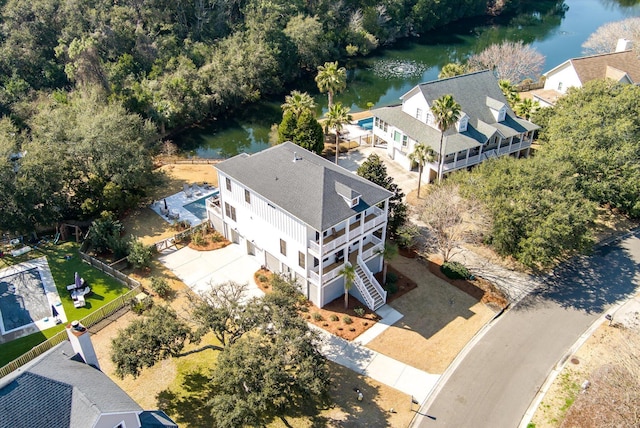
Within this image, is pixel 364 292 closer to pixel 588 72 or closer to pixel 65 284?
pixel 65 284

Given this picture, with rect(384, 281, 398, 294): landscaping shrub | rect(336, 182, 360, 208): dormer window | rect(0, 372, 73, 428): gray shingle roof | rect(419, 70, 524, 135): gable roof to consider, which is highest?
rect(419, 70, 524, 135): gable roof

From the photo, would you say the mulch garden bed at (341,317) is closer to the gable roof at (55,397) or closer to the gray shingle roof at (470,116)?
the gable roof at (55,397)

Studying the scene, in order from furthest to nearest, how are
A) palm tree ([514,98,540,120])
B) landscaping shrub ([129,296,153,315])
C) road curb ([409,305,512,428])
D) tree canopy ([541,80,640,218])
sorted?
palm tree ([514,98,540,120])
tree canopy ([541,80,640,218])
landscaping shrub ([129,296,153,315])
road curb ([409,305,512,428])

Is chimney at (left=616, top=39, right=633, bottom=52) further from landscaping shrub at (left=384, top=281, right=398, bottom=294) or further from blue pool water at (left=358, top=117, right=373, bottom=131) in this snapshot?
landscaping shrub at (left=384, top=281, right=398, bottom=294)

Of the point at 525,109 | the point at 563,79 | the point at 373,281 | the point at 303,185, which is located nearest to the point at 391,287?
the point at 373,281

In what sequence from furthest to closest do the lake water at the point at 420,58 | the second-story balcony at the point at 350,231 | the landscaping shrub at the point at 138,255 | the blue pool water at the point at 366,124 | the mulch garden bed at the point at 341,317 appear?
the lake water at the point at 420,58 → the blue pool water at the point at 366,124 → the landscaping shrub at the point at 138,255 → the mulch garden bed at the point at 341,317 → the second-story balcony at the point at 350,231

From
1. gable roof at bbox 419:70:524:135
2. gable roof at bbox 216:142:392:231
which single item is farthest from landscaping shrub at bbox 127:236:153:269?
gable roof at bbox 419:70:524:135

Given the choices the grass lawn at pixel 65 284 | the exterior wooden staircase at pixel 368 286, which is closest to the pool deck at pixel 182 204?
the grass lawn at pixel 65 284
